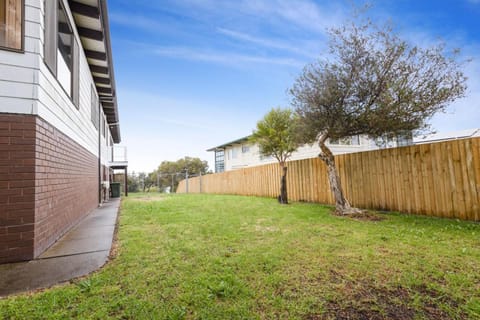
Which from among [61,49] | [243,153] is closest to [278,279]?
[61,49]

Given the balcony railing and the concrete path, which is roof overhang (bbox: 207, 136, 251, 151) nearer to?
the balcony railing

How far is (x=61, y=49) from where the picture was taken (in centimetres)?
443

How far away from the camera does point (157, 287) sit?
78.7 inches

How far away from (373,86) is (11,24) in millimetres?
6274

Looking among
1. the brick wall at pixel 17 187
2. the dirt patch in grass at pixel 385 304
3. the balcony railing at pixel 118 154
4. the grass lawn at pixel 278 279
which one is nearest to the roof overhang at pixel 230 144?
the balcony railing at pixel 118 154

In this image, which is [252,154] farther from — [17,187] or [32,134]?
[17,187]

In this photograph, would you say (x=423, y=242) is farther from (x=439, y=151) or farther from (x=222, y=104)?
(x=222, y=104)

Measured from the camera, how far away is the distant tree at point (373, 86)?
4.80m

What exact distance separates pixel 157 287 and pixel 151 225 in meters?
2.84

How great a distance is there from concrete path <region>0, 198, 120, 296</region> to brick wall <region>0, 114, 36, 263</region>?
20 cm

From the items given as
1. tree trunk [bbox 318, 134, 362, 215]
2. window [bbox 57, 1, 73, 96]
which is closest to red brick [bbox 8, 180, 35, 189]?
window [bbox 57, 1, 73, 96]

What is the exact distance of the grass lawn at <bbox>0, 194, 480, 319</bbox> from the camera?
5.48 feet

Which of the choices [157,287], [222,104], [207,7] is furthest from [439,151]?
[222,104]

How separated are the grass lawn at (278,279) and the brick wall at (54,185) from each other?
0.99m
